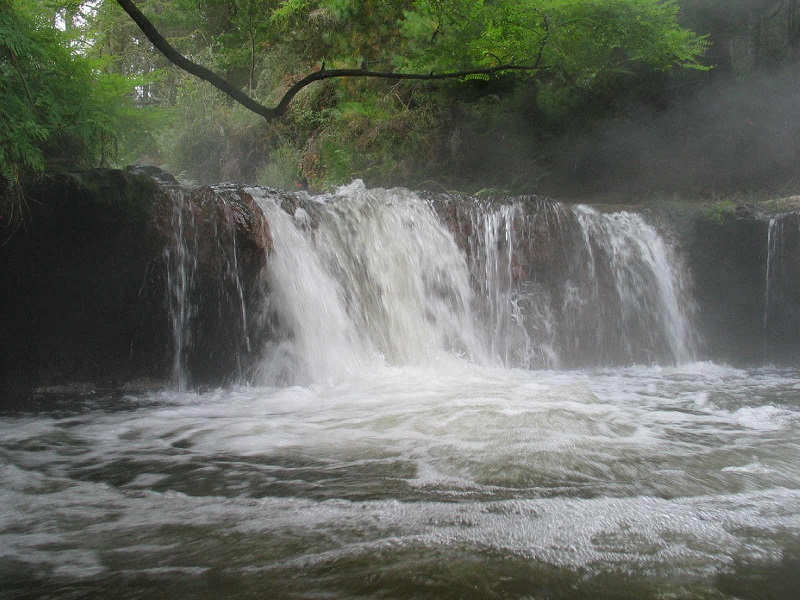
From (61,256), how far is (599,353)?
6.59m

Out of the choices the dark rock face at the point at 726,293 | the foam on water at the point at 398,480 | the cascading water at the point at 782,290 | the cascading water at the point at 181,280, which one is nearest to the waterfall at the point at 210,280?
the cascading water at the point at 181,280

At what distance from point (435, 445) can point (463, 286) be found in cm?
451

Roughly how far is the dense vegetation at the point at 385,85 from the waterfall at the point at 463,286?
198cm

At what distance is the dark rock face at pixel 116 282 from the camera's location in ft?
19.1

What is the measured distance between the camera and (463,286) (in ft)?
27.5

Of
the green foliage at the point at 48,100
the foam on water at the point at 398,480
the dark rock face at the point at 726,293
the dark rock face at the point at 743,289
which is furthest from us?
the dark rock face at the point at 726,293

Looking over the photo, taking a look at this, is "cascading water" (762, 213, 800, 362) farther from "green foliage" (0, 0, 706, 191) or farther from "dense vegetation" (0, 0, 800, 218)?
"green foliage" (0, 0, 706, 191)

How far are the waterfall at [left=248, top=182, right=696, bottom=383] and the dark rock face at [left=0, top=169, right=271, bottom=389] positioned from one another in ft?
1.78

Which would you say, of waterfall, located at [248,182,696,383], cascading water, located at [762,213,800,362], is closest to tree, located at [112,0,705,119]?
waterfall, located at [248,182,696,383]

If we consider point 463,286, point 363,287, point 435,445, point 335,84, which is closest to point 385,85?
point 335,84

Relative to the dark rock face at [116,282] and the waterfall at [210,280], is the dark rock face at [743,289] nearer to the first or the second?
the waterfall at [210,280]

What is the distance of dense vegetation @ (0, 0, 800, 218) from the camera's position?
6.59 metres

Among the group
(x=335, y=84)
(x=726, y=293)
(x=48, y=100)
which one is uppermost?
(x=335, y=84)

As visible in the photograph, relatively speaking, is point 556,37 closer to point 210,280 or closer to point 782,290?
point 782,290
